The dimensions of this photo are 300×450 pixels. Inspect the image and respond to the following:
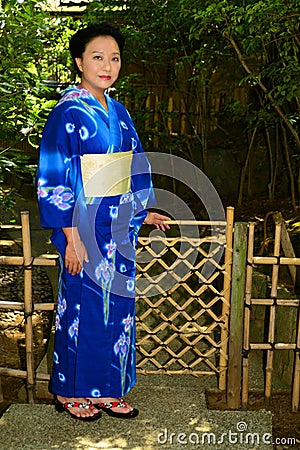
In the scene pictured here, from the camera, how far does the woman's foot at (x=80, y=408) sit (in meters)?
3.04

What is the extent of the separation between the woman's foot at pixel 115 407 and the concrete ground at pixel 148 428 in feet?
0.10

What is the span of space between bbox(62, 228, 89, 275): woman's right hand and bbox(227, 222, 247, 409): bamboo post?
0.84 metres

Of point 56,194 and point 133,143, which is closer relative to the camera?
point 56,194

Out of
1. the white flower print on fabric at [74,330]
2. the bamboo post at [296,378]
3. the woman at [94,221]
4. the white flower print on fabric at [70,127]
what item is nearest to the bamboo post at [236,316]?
the bamboo post at [296,378]

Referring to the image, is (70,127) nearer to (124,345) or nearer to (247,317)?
(124,345)

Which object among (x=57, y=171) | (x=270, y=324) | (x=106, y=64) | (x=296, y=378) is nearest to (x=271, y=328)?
(x=270, y=324)

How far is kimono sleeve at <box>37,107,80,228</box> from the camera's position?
2.73 m

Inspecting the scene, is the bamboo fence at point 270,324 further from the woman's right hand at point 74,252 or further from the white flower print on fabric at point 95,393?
the woman's right hand at point 74,252

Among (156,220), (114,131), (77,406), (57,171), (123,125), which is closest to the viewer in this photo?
(57,171)

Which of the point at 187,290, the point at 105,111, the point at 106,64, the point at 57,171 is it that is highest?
the point at 106,64

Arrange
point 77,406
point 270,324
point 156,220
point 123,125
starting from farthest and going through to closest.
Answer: point 270,324 < point 156,220 < point 77,406 < point 123,125

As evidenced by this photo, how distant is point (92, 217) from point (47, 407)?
104 centimetres

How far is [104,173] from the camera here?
2820 millimetres

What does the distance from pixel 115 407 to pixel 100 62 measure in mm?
1647
